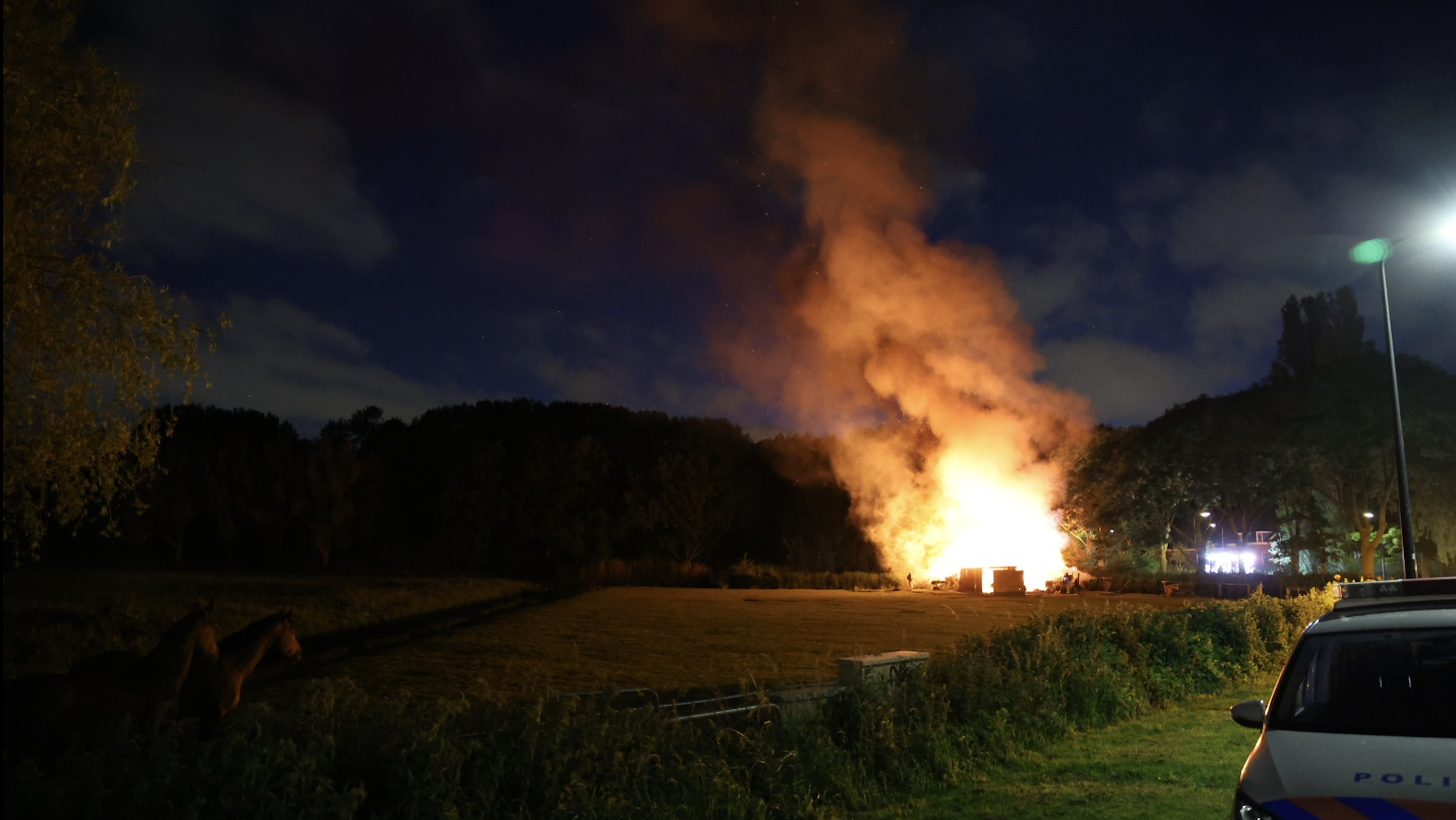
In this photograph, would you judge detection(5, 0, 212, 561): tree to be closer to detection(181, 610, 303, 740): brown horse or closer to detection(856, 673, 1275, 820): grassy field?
detection(181, 610, 303, 740): brown horse

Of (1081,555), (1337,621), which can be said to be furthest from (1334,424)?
(1337,621)

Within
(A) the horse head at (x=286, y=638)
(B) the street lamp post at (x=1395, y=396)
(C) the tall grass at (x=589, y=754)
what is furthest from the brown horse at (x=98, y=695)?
(B) the street lamp post at (x=1395, y=396)

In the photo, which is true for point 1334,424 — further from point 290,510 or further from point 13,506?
point 290,510

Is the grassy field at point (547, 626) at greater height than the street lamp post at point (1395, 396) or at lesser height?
lesser

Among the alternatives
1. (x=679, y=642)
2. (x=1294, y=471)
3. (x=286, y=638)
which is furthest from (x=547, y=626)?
(x=1294, y=471)

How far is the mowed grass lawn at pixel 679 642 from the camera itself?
653 inches

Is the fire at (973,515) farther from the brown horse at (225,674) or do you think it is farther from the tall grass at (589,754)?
the brown horse at (225,674)

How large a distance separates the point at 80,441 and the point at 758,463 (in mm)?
78408

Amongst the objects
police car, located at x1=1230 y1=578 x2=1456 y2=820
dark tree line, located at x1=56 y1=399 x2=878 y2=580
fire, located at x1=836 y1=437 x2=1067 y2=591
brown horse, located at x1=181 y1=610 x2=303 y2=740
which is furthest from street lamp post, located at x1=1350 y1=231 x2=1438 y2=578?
dark tree line, located at x1=56 y1=399 x2=878 y2=580

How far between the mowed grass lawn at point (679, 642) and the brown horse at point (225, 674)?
254 cm

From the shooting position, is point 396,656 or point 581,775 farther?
point 396,656

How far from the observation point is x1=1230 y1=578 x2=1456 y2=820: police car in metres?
4.67

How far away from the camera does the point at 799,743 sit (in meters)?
8.26

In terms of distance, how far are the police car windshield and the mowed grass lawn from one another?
4.44m
